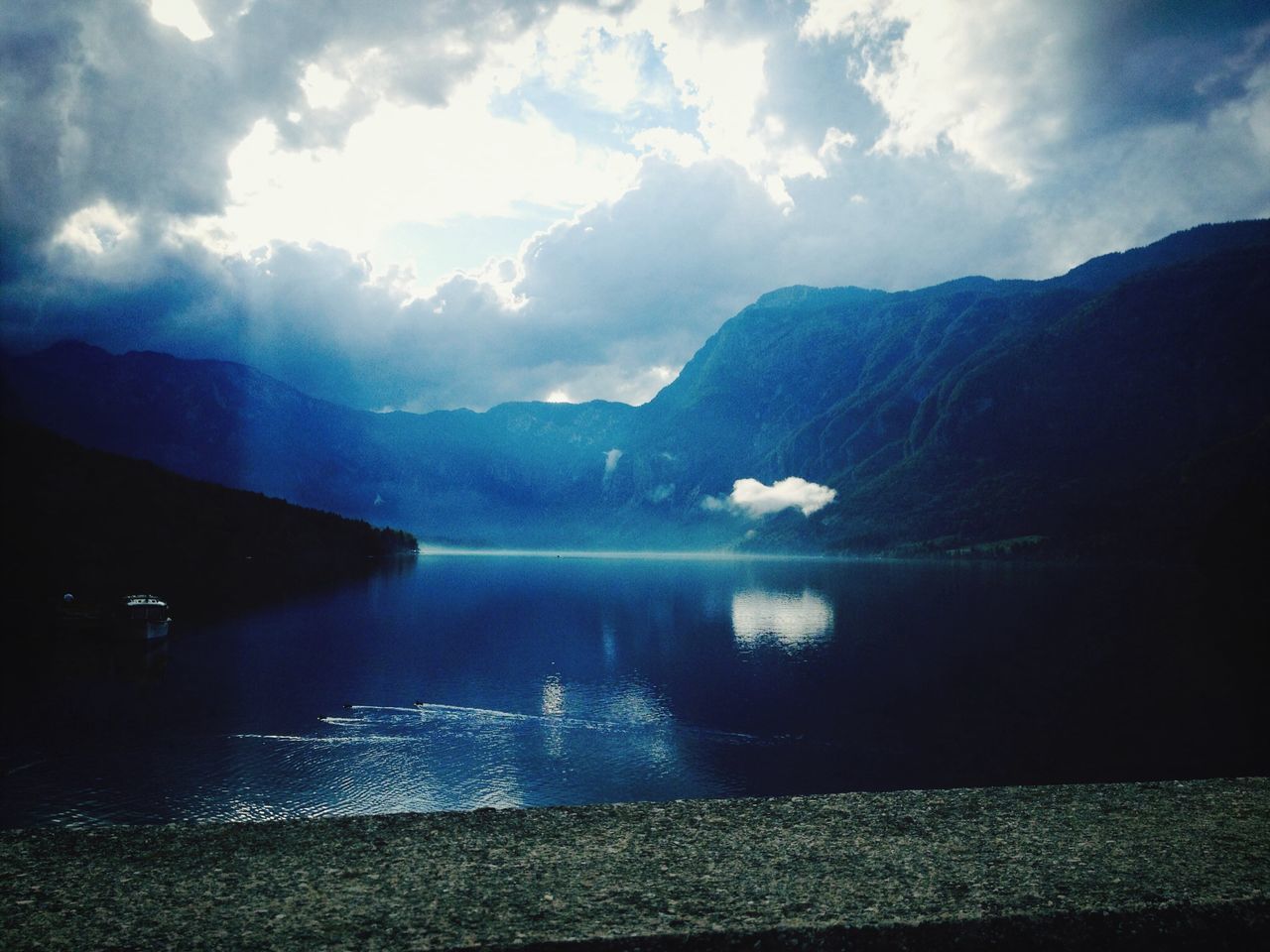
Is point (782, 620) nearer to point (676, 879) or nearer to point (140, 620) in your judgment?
point (140, 620)

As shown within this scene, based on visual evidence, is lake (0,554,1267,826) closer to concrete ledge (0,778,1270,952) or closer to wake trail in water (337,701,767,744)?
wake trail in water (337,701,767,744)

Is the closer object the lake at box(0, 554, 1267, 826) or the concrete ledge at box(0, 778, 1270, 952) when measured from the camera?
the concrete ledge at box(0, 778, 1270, 952)

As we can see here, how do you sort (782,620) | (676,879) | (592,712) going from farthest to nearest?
(782,620), (592,712), (676,879)

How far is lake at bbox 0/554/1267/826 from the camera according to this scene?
36.7m

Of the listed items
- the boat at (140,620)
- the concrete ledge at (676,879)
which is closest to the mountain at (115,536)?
the boat at (140,620)

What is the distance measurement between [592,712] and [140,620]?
2283 inches

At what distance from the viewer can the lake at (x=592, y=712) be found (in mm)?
36719

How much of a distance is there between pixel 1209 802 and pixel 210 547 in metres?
209

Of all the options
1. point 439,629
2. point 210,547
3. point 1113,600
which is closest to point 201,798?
point 439,629

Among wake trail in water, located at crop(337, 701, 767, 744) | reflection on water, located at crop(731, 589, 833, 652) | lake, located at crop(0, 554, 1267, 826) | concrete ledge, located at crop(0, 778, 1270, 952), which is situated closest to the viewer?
concrete ledge, located at crop(0, 778, 1270, 952)

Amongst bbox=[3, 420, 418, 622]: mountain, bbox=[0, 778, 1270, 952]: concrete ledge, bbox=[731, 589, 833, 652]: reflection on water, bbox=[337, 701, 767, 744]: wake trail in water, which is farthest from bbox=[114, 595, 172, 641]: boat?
bbox=[0, 778, 1270, 952]: concrete ledge

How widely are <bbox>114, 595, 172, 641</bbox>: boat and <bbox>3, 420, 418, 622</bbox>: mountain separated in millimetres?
29600

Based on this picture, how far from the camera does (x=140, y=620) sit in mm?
79438

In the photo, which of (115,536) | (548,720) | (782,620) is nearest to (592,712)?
(548,720)
